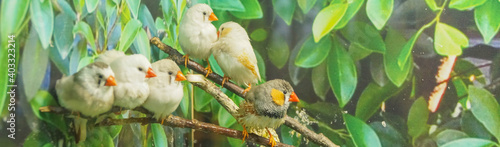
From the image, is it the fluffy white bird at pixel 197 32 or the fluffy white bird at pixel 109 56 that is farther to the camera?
the fluffy white bird at pixel 197 32

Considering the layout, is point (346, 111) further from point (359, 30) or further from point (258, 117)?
point (258, 117)

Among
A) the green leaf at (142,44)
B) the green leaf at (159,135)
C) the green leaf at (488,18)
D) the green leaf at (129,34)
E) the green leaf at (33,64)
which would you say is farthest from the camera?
the green leaf at (488,18)

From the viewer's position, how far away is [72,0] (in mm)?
1303

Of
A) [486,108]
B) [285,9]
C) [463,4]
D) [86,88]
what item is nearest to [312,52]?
[285,9]

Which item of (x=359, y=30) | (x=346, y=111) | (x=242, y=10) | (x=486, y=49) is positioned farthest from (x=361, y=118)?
(x=242, y=10)

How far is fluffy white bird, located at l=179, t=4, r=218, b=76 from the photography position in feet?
6.24

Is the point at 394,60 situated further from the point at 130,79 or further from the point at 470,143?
the point at 130,79

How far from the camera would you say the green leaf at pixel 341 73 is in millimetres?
2287

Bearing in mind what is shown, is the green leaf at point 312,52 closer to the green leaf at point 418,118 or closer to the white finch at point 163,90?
the green leaf at point 418,118

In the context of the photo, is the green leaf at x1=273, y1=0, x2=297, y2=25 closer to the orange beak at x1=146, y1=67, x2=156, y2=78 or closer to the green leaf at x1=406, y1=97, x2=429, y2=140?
the green leaf at x1=406, y1=97, x2=429, y2=140

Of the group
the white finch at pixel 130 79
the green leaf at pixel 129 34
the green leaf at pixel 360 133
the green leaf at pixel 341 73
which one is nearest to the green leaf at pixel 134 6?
the green leaf at pixel 129 34

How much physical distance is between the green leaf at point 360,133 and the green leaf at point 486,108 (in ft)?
1.58

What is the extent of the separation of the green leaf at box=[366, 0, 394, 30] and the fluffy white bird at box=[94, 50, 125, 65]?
127cm

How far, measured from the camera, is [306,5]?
90.4 inches
